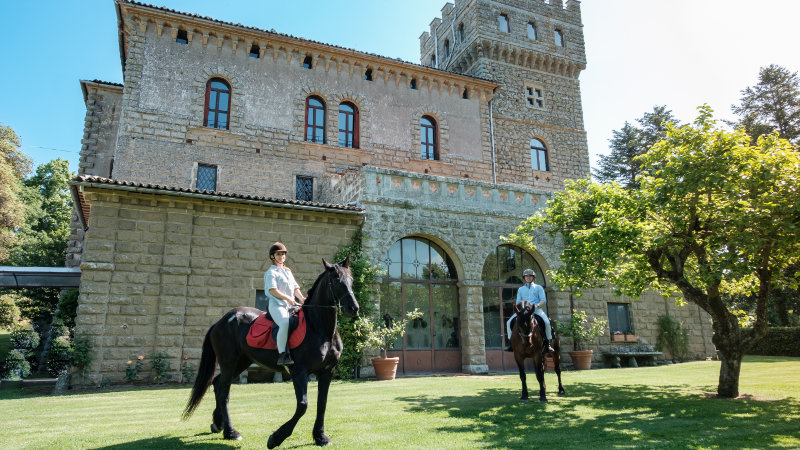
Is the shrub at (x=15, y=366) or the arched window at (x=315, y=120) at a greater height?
the arched window at (x=315, y=120)

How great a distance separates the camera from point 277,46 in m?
21.4

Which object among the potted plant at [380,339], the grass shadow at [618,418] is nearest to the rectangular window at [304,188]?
the potted plant at [380,339]

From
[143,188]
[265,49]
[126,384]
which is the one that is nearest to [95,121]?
[265,49]

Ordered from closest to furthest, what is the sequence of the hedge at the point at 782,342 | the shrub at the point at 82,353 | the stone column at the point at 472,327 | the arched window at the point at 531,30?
the shrub at the point at 82,353 → the stone column at the point at 472,327 → the hedge at the point at 782,342 → the arched window at the point at 531,30

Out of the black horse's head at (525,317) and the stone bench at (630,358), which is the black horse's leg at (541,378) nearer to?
the black horse's head at (525,317)

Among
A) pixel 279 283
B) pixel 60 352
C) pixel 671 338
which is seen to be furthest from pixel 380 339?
pixel 671 338

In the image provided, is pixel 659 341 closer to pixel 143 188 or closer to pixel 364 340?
pixel 364 340

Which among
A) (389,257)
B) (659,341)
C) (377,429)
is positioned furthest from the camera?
(659,341)

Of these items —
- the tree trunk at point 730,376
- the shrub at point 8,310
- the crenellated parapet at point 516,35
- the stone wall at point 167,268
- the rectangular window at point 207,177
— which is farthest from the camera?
the shrub at point 8,310

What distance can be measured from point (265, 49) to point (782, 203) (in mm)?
18957

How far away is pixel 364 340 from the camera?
15.0 meters

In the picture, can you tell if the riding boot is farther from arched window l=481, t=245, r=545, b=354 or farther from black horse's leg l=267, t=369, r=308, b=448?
arched window l=481, t=245, r=545, b=354

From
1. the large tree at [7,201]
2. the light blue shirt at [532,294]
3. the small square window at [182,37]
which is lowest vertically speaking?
the light blue shirt at [532,294]

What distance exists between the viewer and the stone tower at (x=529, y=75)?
1062 inches
